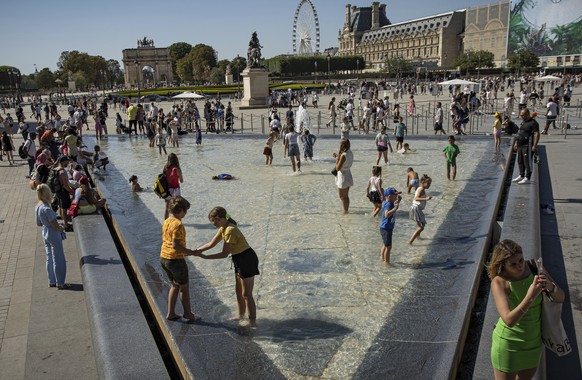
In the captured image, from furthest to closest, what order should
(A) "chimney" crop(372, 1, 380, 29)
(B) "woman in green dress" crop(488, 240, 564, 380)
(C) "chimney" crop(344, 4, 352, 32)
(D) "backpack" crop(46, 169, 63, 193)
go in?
(C) "chimney" crop(344, 4, 352, 32) → (A) "chimney" crop(372, 1, 380, 29) → (D) "backpack" crop(46, 169, 63, 193) → (B) "woman in green dress" crop(488, 240, 564, 380)

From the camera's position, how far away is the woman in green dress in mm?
3537

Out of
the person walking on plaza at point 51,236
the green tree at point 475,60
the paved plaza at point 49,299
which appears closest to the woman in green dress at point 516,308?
the paved plaza at point 49,299


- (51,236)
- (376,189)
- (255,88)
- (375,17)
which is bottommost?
(51,236)

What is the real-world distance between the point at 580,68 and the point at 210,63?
78162mm

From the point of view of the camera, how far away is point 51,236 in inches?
283

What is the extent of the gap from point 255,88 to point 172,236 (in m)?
36.8

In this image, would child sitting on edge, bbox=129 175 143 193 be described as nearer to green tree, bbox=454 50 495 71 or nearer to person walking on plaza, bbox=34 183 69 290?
person walking on plaza, bbox=34 183 69 290

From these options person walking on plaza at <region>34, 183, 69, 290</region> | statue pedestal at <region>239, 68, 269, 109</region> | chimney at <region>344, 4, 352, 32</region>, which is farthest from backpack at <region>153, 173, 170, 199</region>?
chimney at <region>344, 4, 352, 32</region>

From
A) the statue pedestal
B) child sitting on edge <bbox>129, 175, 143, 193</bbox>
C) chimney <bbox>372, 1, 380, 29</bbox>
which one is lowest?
child sitting on edge <bbox>129, 175, 143, 193</bbox>

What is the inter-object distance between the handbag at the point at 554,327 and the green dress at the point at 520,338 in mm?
46

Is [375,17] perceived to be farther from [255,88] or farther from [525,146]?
[525,146]

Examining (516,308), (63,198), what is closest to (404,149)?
(63,198)

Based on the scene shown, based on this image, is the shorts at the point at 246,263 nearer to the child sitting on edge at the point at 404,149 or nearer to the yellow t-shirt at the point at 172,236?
the yellow t-shirt at the point at 172,236

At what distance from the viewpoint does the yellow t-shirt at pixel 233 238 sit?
539cm
